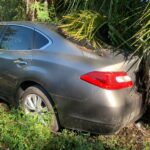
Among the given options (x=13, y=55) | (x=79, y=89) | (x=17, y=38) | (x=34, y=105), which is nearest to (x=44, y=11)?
(x=17, y=38)

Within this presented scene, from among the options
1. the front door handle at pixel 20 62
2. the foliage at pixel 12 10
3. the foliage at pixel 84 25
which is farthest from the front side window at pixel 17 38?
the foliage at pixel 12 10

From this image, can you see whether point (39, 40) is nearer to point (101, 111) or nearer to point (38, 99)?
point (38, 99)

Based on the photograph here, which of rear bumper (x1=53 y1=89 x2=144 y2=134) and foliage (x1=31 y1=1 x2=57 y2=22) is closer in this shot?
rear bumper (x1=53 y1=89 x2=144 y2=134)

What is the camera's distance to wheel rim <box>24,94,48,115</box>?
16.7 ft

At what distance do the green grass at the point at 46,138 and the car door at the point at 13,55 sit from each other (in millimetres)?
581

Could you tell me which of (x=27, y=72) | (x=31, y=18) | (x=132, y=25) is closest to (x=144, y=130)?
(x=132, y=25)

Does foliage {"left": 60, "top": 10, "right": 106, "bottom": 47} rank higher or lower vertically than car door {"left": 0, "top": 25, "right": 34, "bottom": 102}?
higher

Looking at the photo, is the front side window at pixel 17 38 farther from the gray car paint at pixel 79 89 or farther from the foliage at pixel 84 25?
the foliage at pixel 84 25

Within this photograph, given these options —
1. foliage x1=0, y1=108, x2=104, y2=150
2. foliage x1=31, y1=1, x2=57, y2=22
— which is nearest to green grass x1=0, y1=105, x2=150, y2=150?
foliage x1=0, y1=108, x2=104, y2=150

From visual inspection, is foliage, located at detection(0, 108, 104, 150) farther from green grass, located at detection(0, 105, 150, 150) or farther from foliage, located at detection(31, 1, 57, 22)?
foliage, located at detection(31, 1, 57, 22)

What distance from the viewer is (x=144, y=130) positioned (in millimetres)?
5316

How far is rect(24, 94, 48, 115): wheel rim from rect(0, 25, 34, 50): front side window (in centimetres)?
72

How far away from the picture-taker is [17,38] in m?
5.65

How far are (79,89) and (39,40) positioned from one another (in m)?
1.12
